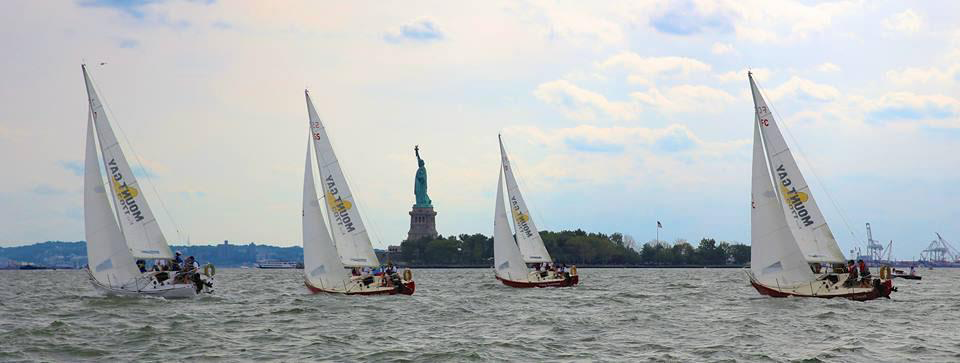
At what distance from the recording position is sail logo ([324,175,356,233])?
171ft

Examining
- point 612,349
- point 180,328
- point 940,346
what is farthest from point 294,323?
point 940,346

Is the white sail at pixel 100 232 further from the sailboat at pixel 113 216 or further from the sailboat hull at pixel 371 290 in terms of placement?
the sailboat hull at pixel 371 290

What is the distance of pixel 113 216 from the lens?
4684 centimetres

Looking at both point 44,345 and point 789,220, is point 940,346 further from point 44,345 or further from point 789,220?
point 44,345

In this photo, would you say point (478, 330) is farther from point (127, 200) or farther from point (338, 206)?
point (127, 200)

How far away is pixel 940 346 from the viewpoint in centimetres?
3108

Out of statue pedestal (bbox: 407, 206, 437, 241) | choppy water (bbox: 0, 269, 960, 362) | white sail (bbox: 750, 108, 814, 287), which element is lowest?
choppy water (bbox: 0, 269, 960, 362)

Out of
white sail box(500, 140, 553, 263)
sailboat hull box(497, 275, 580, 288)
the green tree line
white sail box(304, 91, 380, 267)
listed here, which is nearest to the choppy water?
white sail box(304, 91, 380, 267)

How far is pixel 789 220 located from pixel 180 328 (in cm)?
2455

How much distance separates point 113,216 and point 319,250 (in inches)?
355

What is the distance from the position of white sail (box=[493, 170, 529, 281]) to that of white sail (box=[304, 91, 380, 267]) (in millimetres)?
16028

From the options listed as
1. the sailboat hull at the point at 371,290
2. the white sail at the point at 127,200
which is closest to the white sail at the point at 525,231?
the sailboat hull at the point at 371,290

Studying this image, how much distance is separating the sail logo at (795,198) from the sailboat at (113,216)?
25.2m

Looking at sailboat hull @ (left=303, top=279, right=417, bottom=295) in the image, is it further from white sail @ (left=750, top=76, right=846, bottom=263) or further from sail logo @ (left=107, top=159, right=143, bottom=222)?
white sail @ (left=750, top=76, right=846, bottom=263)
